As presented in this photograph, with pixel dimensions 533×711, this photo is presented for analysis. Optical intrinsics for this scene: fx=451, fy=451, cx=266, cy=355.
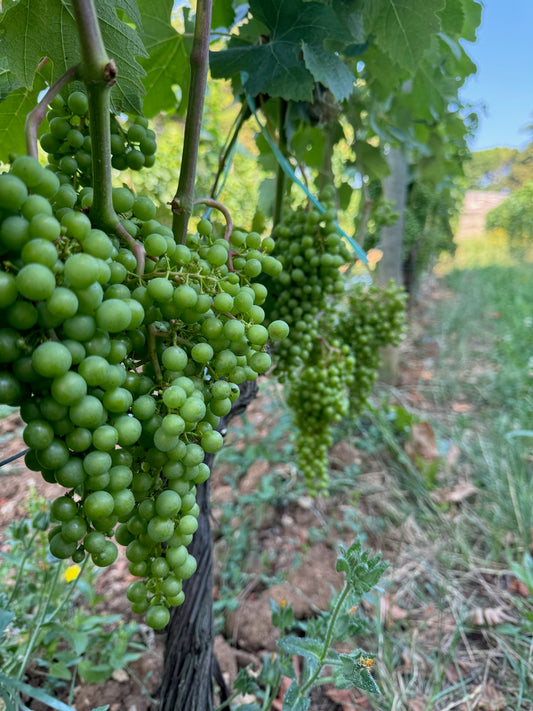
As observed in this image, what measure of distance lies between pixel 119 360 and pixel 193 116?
0.33m

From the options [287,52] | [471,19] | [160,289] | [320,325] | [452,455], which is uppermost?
[471,19]

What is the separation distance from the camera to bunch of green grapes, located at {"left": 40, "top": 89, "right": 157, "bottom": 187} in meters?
0.47

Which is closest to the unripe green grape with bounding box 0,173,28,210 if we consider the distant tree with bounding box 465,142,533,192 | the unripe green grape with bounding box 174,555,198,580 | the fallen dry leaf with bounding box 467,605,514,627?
the unripe green grape with bounding box 174,555,198,580

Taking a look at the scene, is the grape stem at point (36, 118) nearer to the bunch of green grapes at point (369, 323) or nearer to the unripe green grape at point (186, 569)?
the unripe green grape at point (186, 569)

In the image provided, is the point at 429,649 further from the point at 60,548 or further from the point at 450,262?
the point at 450,262

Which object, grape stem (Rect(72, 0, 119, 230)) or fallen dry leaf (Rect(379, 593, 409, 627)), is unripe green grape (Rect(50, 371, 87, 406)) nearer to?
grape stem (Rect(72, 0, 119, 230))

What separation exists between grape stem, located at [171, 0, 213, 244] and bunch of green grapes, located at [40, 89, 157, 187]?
50 millimetres

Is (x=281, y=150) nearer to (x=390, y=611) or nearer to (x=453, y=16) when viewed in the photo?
(x=453, y=16)

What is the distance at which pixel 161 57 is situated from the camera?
91 cm

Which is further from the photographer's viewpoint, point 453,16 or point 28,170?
point 453,16

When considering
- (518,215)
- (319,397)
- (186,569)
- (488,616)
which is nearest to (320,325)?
(319,397)

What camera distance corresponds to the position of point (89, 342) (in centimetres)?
35

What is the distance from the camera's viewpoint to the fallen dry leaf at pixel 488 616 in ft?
4.24

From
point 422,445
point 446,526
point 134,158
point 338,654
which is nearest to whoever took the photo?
point 134,158
